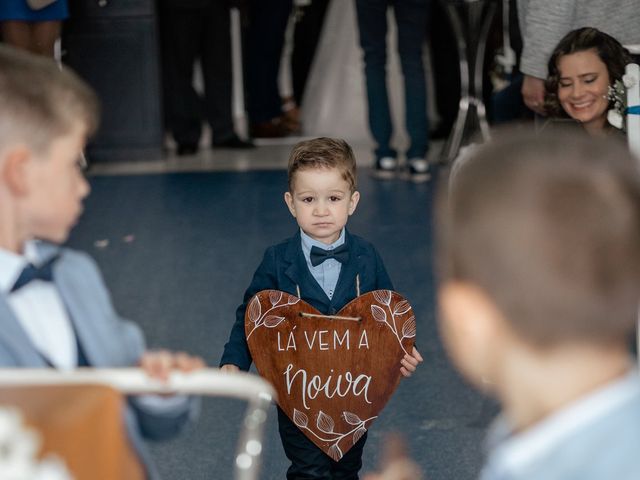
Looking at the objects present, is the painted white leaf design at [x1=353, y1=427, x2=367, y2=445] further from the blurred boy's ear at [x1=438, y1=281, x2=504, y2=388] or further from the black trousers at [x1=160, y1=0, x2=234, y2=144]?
the black trousers at [x1=160, y1=0, x2=234, y2=144]

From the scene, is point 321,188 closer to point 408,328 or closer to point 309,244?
point 309,244

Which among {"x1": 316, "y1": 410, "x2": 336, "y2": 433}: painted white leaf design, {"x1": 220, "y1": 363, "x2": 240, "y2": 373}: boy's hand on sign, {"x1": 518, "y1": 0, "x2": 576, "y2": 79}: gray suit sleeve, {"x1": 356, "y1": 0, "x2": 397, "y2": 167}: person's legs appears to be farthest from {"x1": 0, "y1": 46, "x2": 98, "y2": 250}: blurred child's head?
{"x1": 356, "y1": 0, "x2": 397, "y2": 167}: person's legs

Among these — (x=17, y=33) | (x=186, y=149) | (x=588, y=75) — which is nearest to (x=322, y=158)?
(x=588, y=75)

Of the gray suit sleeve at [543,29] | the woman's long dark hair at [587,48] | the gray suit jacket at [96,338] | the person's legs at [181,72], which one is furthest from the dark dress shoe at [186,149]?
the gray suit jacket at [96,338]

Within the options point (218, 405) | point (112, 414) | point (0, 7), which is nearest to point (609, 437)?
point (112, 414)

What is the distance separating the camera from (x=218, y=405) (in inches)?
125

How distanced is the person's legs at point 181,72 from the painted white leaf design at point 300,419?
4.64 m

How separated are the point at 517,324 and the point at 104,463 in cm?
48

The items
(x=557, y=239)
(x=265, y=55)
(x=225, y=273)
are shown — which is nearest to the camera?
(x=557, y=239)

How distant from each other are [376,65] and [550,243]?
467 centimetres

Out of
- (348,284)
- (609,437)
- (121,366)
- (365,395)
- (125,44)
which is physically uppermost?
(609,437)

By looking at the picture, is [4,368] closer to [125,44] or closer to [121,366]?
[121,366]

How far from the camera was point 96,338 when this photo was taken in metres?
1.49

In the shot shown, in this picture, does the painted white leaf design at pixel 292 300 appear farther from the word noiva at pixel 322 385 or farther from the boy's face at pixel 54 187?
the boy's face at pixel 54 187
